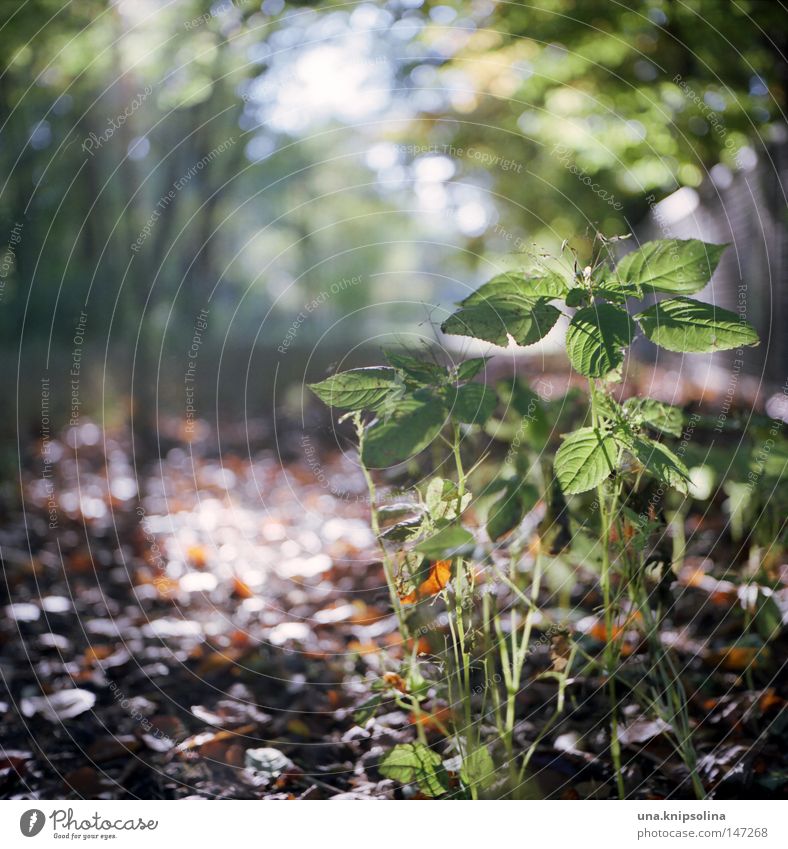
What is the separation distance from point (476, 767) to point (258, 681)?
2.54 ft

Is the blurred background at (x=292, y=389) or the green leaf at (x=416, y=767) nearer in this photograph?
the green leaf at (x=416, y=767)

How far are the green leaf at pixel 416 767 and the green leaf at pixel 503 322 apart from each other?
22.1 inches

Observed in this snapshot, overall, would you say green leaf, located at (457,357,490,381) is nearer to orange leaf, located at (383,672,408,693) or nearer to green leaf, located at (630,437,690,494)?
green leaf, located at (630,437,690,494)

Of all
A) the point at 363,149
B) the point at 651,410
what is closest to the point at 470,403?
the point at 651,410

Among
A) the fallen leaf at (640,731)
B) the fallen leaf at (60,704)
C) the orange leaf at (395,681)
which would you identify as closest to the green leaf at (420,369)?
the orange leaf at (395,681)

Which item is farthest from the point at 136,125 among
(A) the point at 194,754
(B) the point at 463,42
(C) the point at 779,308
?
(A) the point at 194,754

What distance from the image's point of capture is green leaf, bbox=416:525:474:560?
3.08 ft

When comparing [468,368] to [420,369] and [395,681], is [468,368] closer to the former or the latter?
[420,369]

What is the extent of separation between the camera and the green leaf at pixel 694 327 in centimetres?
99

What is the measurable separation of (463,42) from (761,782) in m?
3.73

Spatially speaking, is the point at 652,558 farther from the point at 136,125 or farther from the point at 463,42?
the point at 136,125

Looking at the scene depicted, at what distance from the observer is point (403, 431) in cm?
96
